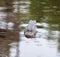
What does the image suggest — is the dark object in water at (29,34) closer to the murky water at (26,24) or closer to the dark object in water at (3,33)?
the murky water at (26,24)

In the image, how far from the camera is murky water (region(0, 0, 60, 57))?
434 centimetres

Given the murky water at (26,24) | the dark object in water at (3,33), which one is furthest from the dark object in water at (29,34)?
the dark object in water at (3,33)

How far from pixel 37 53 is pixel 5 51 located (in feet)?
1.32

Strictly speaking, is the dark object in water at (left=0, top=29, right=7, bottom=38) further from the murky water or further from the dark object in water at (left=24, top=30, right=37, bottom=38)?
the dark object in water at (left=24, top=30, right=37, bottom=38)

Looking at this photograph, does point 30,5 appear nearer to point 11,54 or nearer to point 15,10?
point 15,10

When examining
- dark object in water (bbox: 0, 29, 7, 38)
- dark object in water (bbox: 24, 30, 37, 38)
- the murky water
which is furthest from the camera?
dark object in water (bbox: 0, 29, 7, 38)

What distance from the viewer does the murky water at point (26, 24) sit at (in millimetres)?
4336

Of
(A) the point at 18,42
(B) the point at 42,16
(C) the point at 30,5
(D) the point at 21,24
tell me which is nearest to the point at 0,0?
(C) the point at 30,5

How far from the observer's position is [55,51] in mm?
4395

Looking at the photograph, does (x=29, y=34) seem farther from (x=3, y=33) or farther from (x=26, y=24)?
(x=26, y=24)

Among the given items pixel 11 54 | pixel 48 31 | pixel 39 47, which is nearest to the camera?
pixel 11 54

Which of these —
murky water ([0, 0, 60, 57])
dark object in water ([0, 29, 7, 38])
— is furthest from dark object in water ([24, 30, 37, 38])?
dark object in water ([0, 29, 7, 38])

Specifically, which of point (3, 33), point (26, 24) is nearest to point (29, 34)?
point (3, 33)

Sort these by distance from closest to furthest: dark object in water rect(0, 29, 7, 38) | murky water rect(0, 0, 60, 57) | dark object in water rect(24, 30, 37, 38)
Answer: murky water rect(0, 0, 60, 57)
dark object in water rect(24, 30, 37, 38)
dark object in water rect(0, 29, 7, 38)
